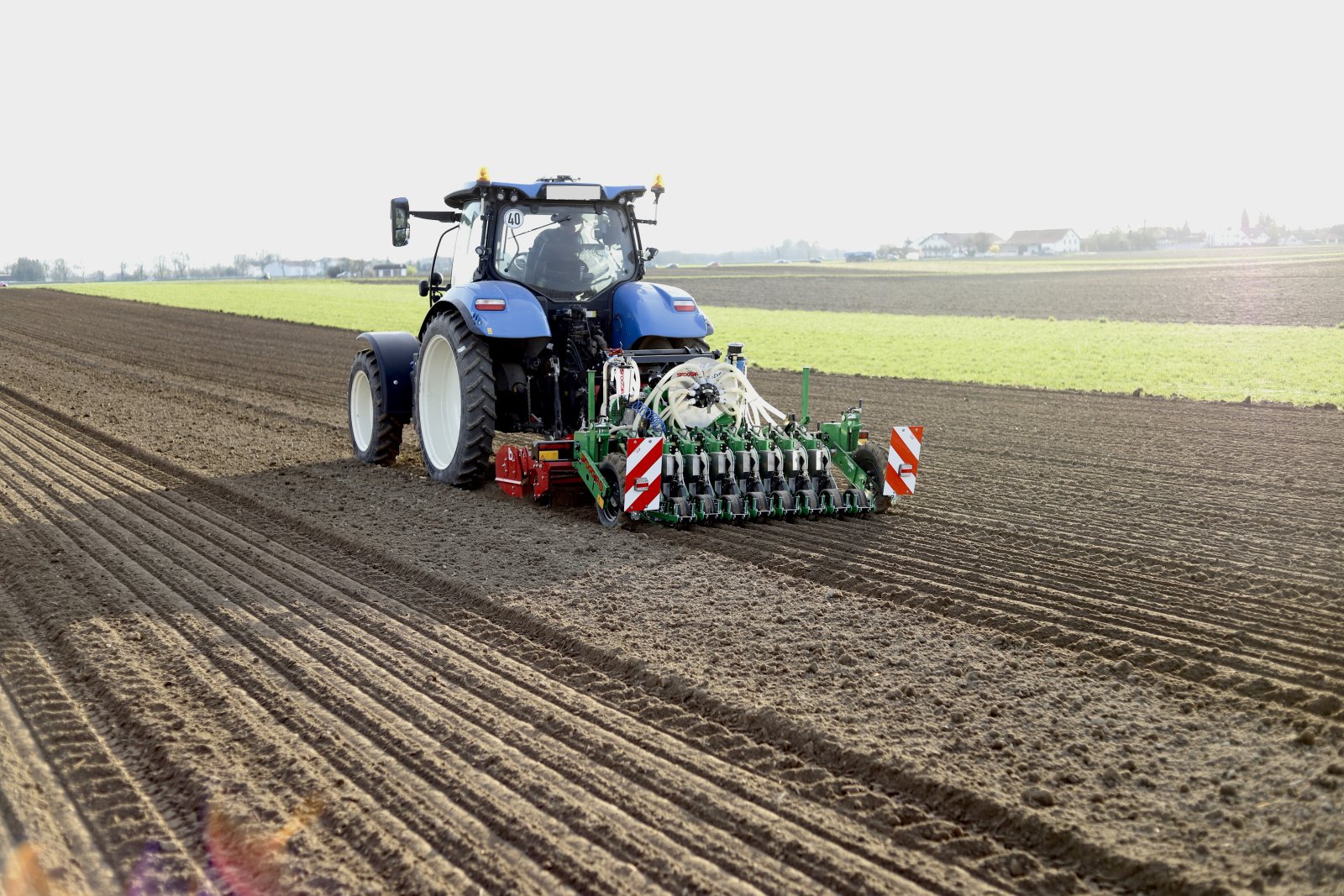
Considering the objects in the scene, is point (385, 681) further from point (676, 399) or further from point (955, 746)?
point (676, 399)

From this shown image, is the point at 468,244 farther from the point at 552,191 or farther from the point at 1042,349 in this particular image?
the point at 1042,349

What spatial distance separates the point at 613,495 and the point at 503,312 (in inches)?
65.3

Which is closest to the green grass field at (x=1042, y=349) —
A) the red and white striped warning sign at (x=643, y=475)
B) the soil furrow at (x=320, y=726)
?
the red and white striped warning sign at (x=643, y=475)

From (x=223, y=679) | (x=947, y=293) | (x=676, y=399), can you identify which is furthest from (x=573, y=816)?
(x=947, y=293)

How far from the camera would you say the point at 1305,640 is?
545cm

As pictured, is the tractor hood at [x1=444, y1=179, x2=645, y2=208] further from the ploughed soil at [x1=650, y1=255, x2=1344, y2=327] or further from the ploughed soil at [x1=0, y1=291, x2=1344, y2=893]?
the ploughed soil at [x1=650, y1=255, x2=1344, y2=327]

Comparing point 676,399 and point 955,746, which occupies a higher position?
point 676,399

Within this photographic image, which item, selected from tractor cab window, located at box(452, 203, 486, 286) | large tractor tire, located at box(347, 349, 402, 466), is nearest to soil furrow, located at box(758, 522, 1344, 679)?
tractor cab window, located at box(452, 203, 486, 286)

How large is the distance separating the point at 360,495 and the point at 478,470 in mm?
908

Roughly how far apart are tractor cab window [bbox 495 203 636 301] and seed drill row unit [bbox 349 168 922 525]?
11mm

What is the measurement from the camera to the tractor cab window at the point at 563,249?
9305mm

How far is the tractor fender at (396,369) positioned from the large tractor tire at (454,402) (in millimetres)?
435

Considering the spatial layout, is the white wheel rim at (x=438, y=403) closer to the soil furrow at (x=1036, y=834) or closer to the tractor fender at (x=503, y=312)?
the tractor fender at (x=503, y=312)

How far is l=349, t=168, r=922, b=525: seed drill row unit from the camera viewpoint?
8062 mm
